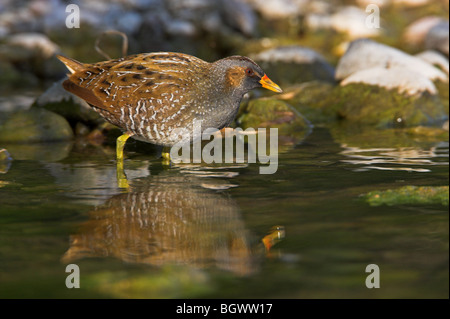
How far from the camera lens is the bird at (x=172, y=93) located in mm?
7875

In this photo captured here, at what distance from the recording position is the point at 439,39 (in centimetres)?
1638

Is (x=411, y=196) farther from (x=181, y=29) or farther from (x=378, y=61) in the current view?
(x=181, y=29)

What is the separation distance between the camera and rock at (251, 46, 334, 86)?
55.9 ft

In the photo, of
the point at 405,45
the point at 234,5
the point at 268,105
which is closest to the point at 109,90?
the point at 268,105

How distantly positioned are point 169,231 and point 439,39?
41.0 feet

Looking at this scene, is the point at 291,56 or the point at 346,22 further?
the point at 346,22

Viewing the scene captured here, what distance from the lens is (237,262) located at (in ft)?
16.8

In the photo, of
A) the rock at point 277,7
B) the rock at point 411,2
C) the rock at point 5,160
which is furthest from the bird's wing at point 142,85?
the rock at point 411,2

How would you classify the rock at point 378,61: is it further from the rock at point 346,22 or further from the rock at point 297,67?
the rock at point 346,22

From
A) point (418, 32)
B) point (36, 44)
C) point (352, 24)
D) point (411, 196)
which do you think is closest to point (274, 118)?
point (411, 196)

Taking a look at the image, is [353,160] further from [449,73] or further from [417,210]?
[449,73]

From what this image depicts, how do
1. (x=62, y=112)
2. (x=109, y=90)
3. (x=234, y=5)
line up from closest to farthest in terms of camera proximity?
(x=109, y=90), (x=62, y=112), (x=234, y=5)

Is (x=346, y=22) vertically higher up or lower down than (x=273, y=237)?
higher up

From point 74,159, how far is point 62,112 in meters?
2.26
